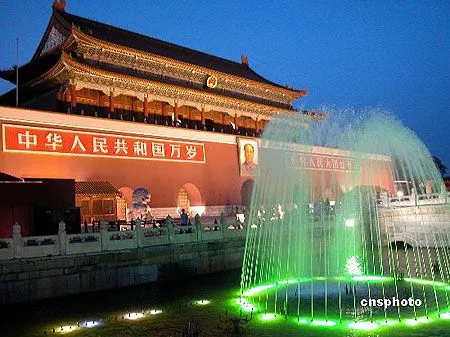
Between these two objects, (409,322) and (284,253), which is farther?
(284,253)

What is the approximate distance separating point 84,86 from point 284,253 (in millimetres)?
11388

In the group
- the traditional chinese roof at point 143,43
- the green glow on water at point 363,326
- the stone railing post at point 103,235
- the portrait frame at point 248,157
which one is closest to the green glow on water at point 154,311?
the stone railing post at point 103,235

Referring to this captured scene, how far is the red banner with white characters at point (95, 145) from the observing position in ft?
55.2

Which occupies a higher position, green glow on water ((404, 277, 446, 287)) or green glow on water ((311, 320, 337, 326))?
green glow on water ((404, 277, 446, 287))

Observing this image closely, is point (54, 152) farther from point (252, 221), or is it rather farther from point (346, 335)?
point (346, 335)

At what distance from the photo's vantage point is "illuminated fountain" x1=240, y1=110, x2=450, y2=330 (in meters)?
10.0

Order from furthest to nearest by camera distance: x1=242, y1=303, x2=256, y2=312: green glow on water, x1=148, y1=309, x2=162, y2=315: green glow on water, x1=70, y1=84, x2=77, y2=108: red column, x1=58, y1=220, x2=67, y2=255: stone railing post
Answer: x1=70, y1=84, x2=77, y2=108: red column < x1=58, y1=220, x2=67, y2=255: stone railing post < x1=148, y1=309, x2=162, y2=315: green glow on water < x1=242, y1=303, x2=256, y2=312: green glow on water

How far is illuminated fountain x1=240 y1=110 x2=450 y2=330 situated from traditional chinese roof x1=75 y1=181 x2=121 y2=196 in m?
5.63

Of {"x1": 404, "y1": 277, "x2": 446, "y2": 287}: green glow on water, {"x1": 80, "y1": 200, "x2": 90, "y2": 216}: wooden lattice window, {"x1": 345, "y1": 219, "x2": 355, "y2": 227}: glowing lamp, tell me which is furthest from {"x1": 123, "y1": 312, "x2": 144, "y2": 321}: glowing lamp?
{"x1": 345, "y1": 219, "x2": 355, "y2": 227}: glowing lamp

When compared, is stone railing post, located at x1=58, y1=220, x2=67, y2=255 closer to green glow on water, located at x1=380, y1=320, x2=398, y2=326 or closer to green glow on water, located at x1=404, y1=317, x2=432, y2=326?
green glow on water, located at x1=380, y1=320, x2=398, y2=326

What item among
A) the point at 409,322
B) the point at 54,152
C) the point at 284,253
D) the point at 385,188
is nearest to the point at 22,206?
the point at 54,152

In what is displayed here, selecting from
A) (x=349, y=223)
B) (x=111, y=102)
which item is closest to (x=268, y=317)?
(x=349, y=223)

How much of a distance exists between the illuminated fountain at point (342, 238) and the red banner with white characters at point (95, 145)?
4.44 metres

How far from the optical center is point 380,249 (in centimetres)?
2217
